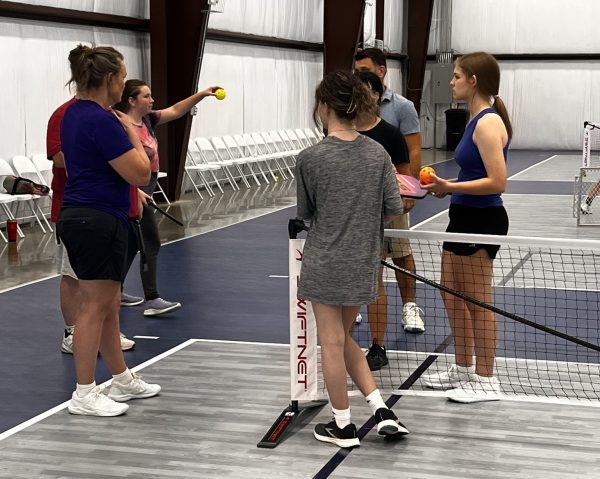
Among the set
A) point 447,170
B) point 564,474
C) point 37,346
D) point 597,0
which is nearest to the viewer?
point 564,474

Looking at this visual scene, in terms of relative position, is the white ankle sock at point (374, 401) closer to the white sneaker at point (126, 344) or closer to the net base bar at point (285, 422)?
the net base bar at point (285, 422)

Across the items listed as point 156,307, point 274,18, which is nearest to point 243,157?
point 274,18

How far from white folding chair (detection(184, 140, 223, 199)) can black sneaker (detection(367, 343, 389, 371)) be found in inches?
382

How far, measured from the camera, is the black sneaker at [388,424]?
4473mm

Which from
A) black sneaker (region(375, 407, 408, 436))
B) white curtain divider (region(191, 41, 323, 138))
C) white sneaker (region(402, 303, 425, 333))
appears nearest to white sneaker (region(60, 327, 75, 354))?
white sneaker (region(402, 303, 425, 333))

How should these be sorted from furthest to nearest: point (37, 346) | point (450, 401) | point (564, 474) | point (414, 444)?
point (37, 346)
point (450, 401)
point (414, 444)
point (564, 474)

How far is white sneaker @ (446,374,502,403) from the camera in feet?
16.7

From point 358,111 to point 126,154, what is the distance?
3.43 ft

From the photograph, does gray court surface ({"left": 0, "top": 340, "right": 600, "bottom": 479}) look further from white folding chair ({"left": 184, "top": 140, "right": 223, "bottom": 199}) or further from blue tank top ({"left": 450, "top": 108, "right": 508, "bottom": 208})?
white folding chair ({"left": 184, "top": 140, "right": 223, "bottom": 199})

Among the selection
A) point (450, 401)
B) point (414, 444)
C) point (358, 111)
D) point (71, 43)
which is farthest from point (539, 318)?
point (71, 43)

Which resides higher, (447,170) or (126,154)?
(126,154)

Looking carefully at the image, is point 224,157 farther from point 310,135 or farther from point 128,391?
point 128,391

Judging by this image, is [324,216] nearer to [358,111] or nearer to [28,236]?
[358,111]

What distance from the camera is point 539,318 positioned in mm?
7012
